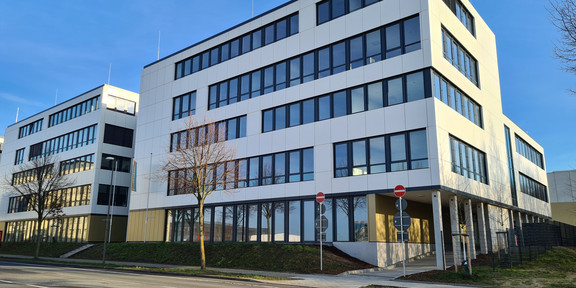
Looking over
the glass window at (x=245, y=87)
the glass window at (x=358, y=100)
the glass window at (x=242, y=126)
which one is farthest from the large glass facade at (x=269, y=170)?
the glass window at (x=245, y=87)

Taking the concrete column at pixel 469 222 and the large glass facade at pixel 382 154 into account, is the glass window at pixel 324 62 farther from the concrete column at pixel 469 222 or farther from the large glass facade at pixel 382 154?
the concrete column at pixel 469 222

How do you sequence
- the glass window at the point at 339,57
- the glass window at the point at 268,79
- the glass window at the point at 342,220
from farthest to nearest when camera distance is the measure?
the glass window at the point at 268,79, the glass window at the point at 339,57, the glass window at the point at 342,220

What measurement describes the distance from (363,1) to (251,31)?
10192mm

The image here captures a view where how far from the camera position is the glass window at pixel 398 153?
26.3m

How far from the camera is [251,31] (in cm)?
3612

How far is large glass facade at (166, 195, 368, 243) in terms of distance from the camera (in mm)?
27797

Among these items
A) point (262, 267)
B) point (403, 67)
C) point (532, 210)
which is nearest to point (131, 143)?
point (262, 267)

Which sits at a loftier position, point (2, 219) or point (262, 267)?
point (2, 219)

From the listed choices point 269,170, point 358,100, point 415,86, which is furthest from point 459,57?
point 269,170

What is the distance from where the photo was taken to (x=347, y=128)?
28906mm

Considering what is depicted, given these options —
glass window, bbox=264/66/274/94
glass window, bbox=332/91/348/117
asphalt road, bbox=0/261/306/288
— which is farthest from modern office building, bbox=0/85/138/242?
asphalt road, bbox=0/261/306/288

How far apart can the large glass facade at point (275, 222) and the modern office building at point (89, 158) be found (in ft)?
47.6

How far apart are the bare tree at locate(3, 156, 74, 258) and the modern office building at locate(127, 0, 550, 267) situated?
9111mm

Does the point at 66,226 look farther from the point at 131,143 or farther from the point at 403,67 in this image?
the point at 403,67
